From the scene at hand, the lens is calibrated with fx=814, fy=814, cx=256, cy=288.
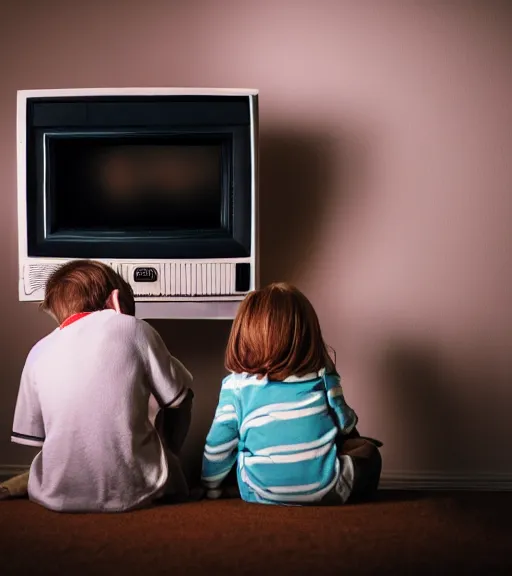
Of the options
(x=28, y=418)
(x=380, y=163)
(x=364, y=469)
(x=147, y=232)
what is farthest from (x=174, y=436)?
(x=380, y=163)

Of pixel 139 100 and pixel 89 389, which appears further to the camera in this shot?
pixel 139 100

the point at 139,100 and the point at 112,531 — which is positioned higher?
the point at 139,100

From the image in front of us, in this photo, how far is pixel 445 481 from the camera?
279 cm

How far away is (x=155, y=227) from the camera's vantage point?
2562 millimetres

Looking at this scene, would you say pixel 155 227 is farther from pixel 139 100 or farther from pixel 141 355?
pixel 141 355

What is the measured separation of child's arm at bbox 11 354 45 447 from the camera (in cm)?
203

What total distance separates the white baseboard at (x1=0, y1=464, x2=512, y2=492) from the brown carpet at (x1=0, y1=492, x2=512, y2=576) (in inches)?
29.3

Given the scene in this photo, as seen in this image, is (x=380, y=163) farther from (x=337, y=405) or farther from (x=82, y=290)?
(x=82, y=290)

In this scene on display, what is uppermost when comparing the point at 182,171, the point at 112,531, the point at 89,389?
the point at 182,171

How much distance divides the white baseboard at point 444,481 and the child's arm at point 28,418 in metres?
1.26

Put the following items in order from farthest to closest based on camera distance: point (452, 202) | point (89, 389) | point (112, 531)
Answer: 1. point (452, 202)
2. point (89, 389)
3. point (112, 531)

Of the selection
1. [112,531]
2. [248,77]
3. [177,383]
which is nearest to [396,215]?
[248,77]

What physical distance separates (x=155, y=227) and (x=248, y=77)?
2.16 ft

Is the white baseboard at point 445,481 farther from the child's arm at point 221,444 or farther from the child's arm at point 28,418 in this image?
the child's arm at point 28,418
